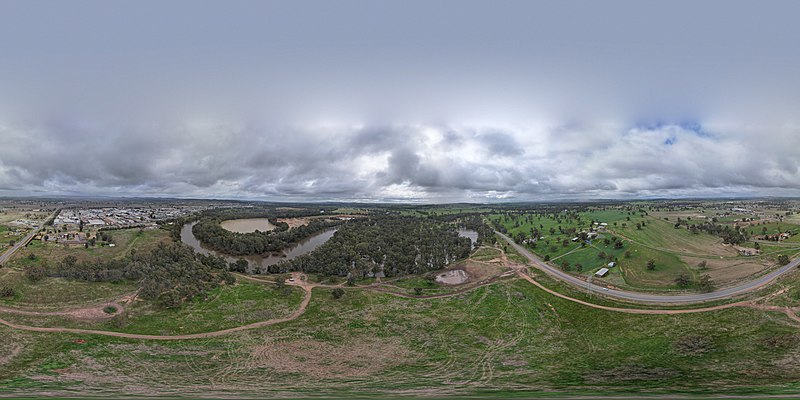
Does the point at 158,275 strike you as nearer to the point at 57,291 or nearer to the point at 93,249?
the point at 57,291

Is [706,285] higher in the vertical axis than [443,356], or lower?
higher

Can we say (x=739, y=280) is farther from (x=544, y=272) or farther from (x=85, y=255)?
(x=85, y=255)

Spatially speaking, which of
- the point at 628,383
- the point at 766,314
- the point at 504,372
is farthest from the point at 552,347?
the point at 766,314

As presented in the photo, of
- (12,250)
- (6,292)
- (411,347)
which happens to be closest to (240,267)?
(6,292)

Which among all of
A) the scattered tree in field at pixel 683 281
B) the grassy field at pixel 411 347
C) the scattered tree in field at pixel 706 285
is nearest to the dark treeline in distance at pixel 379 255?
the grassy field at pixel 411 347

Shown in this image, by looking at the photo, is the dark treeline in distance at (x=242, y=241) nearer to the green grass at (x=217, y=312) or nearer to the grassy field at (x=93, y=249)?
the grassy field at (x=93, y=249)

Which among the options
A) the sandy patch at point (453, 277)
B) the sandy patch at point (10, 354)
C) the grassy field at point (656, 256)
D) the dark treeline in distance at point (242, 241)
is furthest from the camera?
the dark treeline in distance at point (242, 241)

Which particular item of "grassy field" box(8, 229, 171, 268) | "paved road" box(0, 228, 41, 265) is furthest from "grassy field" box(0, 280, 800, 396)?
"paved road" box(0, 228, 41, 265)
